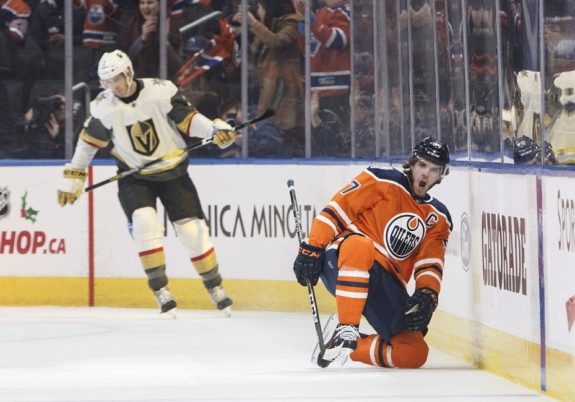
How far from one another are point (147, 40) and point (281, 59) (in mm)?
978

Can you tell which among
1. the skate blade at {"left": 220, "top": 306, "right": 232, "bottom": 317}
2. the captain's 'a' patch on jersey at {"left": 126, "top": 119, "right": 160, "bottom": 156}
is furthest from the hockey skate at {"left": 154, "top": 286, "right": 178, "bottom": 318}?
the captain's 'a' patch on jersey at {"left": 126, "top": 119, "right": 160, "bottom": 156}

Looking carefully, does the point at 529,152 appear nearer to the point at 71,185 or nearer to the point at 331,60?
the point at 71,185

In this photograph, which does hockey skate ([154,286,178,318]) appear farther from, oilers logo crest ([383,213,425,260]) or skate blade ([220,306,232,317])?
oilers logo crest ([383,213,425,260])

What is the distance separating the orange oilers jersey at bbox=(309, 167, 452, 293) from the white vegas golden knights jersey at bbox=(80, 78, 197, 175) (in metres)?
2.76

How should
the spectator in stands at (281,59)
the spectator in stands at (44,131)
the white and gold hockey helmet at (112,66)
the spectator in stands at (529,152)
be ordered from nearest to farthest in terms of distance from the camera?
the spectator in stands at (529,152)
the white and gold hockey helmet at (112,66)
the spectator in stands at (281,59)
the spectator in stands at (44,131)

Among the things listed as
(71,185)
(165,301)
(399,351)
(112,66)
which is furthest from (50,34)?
(399,351)

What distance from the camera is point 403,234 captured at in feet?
22.5

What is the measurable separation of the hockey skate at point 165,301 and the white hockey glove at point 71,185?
0.75 m

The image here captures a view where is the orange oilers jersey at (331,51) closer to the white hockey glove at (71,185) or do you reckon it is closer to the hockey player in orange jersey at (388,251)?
the white hockey glove at (71,185)

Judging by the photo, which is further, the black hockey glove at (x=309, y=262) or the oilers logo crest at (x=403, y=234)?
the oilers logo crest at (x=403, y=234)

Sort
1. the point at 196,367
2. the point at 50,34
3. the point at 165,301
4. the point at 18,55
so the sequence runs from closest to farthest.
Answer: the point at 196,367
the point at 165,301
the point at 50,34
the point at 18,55

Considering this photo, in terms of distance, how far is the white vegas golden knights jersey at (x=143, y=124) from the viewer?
942cm

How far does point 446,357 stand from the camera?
7.27 meters

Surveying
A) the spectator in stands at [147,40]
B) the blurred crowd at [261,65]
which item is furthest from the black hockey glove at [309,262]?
the spectator in stands at [147,40]
